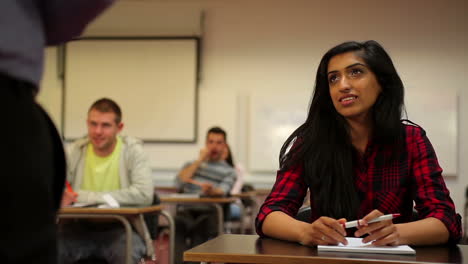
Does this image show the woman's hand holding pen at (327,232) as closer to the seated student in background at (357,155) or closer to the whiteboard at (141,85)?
the seated student in background at (357,155)

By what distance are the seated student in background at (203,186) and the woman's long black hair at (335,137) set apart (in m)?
3.08

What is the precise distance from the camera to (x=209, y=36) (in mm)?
8094

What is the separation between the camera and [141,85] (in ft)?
26.3

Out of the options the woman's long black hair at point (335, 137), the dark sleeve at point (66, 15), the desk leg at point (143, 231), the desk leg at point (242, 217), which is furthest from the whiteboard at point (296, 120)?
the dark sleeve at point (66, 15)

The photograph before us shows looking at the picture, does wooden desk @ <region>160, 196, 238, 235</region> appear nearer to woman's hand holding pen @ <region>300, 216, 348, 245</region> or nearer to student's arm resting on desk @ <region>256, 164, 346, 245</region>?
student's arm resting on desk @ <region>256, 164, 346, 245</region>

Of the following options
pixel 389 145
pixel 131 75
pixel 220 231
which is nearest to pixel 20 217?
Result: pixel 389 145

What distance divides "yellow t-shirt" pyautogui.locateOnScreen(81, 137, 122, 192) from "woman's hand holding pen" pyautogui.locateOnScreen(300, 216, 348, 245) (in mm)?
2321

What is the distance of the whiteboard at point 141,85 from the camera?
7.98m

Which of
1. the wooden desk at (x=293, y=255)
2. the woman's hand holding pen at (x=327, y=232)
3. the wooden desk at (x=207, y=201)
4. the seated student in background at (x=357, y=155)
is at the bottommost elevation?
the wooden desk at (x=207, y=201)

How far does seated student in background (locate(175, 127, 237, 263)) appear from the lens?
18.6 feet

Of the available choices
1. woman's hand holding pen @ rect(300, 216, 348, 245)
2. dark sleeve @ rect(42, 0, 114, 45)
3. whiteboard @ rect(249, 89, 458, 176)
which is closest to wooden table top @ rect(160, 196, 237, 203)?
whiteboard @ rect(249, 89, 458, 176)

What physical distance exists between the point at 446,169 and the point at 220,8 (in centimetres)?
340

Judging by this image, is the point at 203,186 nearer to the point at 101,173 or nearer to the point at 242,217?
the point at 242,217

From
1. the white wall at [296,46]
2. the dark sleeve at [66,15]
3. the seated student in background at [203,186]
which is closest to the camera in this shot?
the dark sleeve at [66,15]
